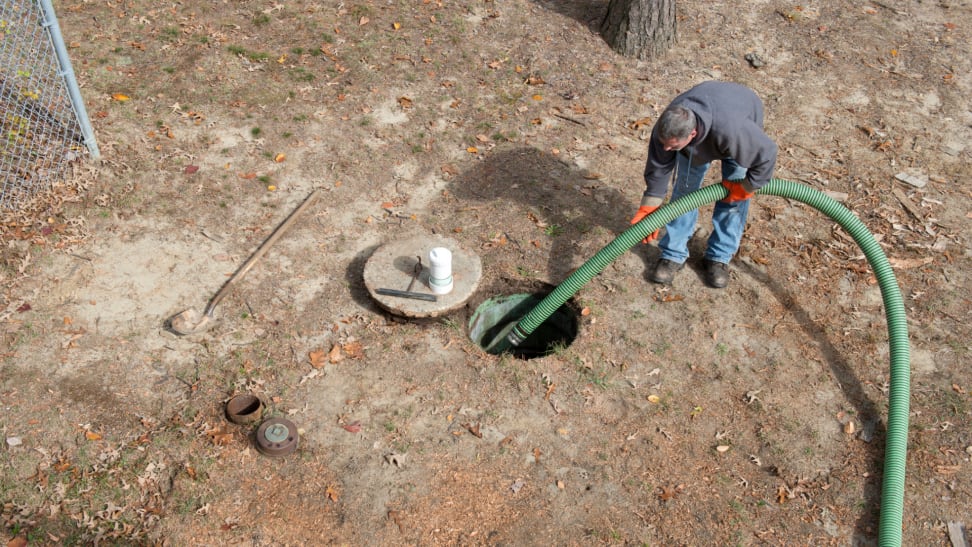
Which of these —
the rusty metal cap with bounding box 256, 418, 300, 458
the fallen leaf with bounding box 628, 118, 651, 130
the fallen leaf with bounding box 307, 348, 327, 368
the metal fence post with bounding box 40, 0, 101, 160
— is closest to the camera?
the rusty metal cap with bounding box 256, 418, 300, 458

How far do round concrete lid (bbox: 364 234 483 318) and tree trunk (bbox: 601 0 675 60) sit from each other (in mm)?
3953

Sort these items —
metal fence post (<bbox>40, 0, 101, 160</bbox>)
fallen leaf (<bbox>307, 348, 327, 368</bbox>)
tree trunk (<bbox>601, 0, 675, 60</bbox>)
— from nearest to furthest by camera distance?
fallen leaf (<bbox>307, 348, 327, 368</bbox>) < metal fence post (<bbox>40, 0, 101, 160</bbox>) < tree trunk (<bbox>601, 0, 675, 60</bbox>)

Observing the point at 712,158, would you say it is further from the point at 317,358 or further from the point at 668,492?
the point at 317,358

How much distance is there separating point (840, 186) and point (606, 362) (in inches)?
133

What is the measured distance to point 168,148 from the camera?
6527 millimetres

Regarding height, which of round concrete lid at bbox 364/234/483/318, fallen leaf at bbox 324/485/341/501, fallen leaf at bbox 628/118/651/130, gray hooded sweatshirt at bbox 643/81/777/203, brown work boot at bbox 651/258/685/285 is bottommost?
fallen leaf at bbox 324/485/341/501

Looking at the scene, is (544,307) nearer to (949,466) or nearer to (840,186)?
(949,466)

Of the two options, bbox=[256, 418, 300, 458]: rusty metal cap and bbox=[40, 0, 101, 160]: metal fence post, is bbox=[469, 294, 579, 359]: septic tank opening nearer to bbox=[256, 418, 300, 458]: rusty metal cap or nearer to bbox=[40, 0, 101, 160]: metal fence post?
bbox=[256, 418, 300, 458]: rusty metal cap

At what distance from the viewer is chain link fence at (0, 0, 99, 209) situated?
584 centimetres

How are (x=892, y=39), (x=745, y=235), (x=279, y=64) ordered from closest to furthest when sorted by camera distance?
(x=745, y=235) < (x=279, y=64) < (x=892, y=39)

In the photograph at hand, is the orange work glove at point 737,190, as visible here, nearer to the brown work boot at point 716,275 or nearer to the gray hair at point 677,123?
the gray hair at point 677,123

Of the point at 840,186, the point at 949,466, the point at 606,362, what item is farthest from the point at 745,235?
the point at 949,466

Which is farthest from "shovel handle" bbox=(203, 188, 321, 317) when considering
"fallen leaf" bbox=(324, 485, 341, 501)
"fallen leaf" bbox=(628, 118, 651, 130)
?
"fallen leaf" bbox=(628, 118, 651, 130)

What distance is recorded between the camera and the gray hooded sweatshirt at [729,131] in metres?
4.59
